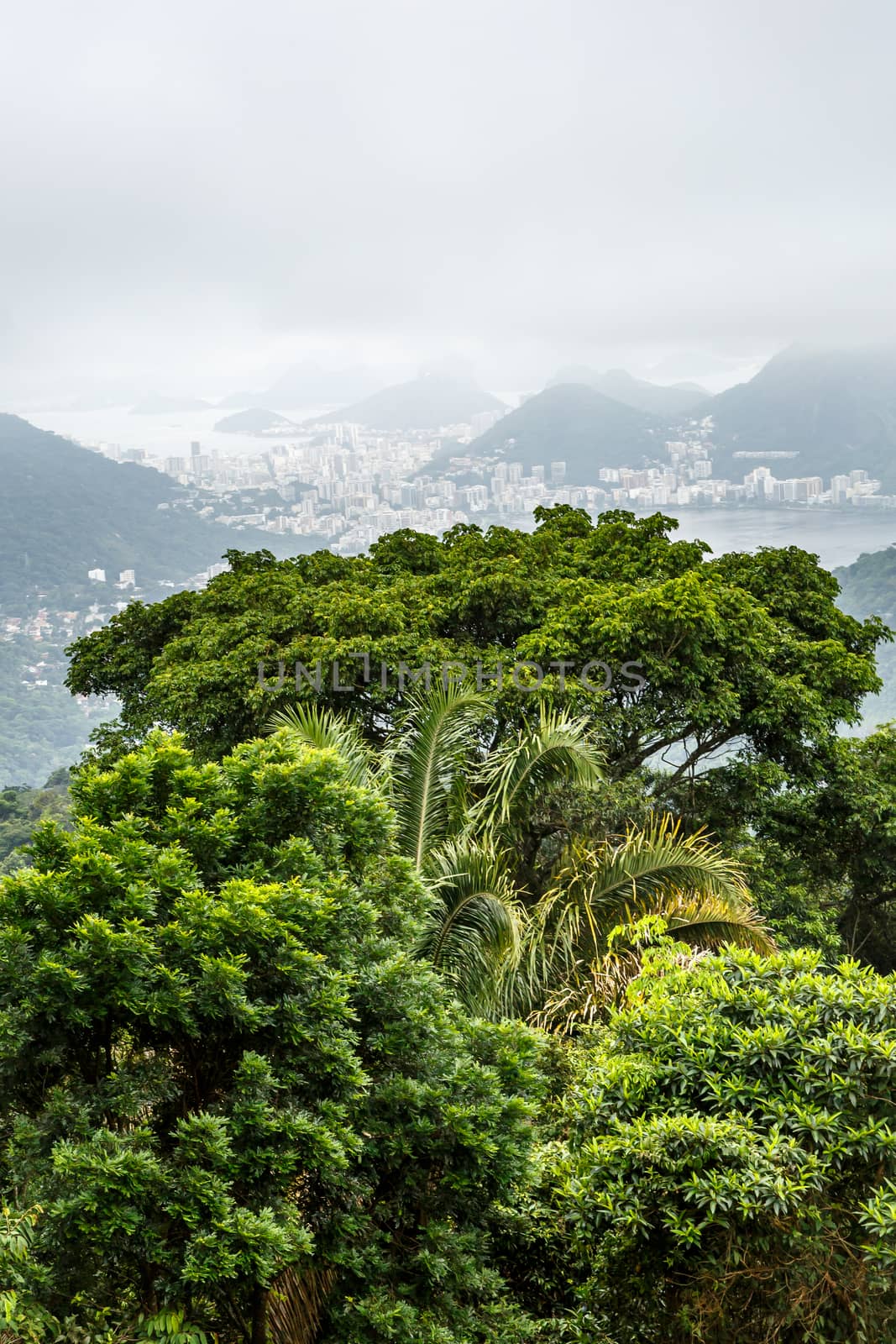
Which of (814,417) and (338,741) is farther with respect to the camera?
(814,417)

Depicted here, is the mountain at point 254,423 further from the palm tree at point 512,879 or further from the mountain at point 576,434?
the palm tree at point 512,879

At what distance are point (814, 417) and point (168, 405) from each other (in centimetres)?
13138

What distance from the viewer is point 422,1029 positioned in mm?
3797

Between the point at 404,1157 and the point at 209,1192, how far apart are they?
101 cm

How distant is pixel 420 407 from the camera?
159125 mm

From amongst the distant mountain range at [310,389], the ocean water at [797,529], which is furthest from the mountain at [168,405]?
the ocean water at [797,529]

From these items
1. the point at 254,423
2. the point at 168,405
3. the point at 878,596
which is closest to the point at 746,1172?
the point at 878,596

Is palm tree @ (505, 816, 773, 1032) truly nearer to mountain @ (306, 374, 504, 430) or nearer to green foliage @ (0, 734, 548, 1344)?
green foliage @ (0, 734, 548, 1344)

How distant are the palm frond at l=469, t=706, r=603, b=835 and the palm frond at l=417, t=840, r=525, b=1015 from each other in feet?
2.70

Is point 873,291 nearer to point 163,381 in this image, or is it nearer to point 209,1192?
point 163,381

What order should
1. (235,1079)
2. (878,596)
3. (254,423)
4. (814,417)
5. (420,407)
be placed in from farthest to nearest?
1. (254,423)
2. (420,407)
3. (814,417)
4. (878,596)
5. (235,1079)

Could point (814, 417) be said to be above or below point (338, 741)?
above

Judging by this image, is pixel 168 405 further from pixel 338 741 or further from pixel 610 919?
pixel 610 919

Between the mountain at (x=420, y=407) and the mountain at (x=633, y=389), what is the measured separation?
45.4ft
